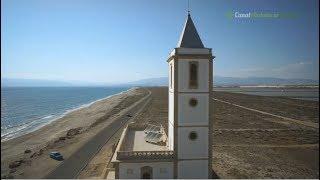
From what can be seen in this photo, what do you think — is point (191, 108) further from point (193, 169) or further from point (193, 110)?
point (193, 169)

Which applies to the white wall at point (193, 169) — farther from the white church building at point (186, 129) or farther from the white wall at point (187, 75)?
the white wall at point (187, 75)

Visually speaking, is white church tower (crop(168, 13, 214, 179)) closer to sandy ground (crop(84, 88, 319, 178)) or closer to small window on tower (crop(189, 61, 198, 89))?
small window on tower (crop(189, 61, 198, 89))

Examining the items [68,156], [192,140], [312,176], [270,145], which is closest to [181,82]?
[192,140]

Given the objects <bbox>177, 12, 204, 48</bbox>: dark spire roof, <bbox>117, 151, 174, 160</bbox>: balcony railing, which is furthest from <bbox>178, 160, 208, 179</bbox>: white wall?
<bbox>177, 12, 204, 48</bbox>: dark spire roof

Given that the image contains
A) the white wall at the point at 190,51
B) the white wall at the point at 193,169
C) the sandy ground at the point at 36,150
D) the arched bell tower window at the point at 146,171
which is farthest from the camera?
the sandy ground at the point at 36,150

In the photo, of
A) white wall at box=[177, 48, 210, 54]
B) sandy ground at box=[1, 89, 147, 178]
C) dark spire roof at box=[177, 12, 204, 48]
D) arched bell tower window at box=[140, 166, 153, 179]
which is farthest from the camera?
sandy ground at box=[1, 89, 147, 178]

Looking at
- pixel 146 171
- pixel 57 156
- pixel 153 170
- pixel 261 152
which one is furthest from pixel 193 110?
pixel 57 156

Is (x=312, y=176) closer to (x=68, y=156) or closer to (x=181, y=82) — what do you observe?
(x=181, y=82)

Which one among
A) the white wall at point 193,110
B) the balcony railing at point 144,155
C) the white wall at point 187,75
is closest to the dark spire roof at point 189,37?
the white wall at point 187,75
